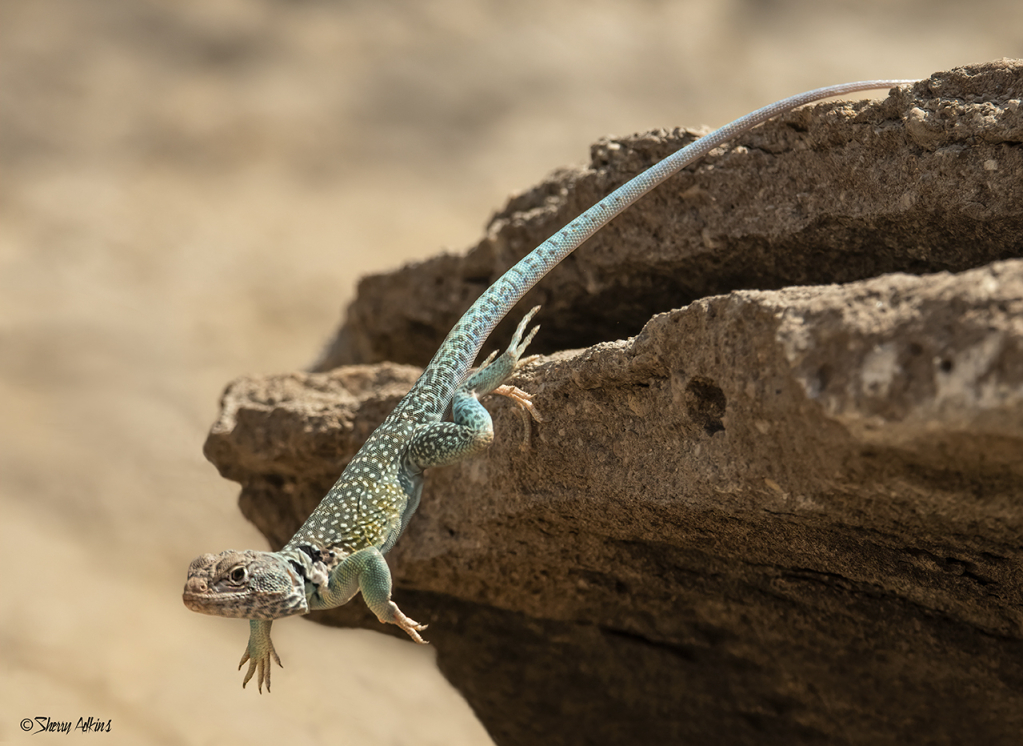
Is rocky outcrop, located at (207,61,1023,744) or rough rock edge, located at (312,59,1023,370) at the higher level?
rough rock edge, located at (312,59,1023,370)

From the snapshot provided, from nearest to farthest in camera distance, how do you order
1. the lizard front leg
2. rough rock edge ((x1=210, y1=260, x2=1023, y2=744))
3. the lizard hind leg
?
rough rock edge ((x1=210, y1=260, x2=1023, y2=744)) → the lizard hind leg → the lizard front leg

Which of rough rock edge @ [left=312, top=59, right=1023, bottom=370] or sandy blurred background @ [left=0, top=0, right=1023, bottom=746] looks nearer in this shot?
rough rock edge @ [left=312, top=59, right=1023, bottom=370]

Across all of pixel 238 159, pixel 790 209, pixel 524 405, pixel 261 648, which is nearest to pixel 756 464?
pixel 524 405

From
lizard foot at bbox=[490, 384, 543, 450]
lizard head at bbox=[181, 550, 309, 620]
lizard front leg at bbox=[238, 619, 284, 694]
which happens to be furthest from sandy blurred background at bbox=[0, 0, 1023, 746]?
lizard foot at bbox=[490, 384, 543, 450]

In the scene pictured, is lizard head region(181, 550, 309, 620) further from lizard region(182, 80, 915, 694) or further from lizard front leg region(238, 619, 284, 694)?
lizard front leg region(238, 619, 284, 694)

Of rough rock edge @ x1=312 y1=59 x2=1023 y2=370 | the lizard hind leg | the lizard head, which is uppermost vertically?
rough rock edge @ x1=312 y1=59 x2=1023 y2=370

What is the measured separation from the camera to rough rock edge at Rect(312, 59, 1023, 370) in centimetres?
291

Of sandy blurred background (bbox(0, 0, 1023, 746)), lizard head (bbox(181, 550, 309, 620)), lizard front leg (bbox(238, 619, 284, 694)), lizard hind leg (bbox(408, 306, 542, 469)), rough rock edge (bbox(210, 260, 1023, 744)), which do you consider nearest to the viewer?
rough rock edge (bbox(210, 260, 1023, 744))

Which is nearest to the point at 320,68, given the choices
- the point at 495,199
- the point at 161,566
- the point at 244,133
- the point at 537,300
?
the point at 244,133

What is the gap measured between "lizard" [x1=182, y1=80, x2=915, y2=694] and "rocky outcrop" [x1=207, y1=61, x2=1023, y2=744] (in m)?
0.21

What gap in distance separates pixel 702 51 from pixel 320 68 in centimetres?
450

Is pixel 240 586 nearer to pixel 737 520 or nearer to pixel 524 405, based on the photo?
pixel 524 405

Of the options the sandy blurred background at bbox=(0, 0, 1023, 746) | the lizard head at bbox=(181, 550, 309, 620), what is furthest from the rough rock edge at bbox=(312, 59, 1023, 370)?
the sandy blurred background at bbox=(0, 0, 1023, 746)

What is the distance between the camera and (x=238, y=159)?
9.70 m
